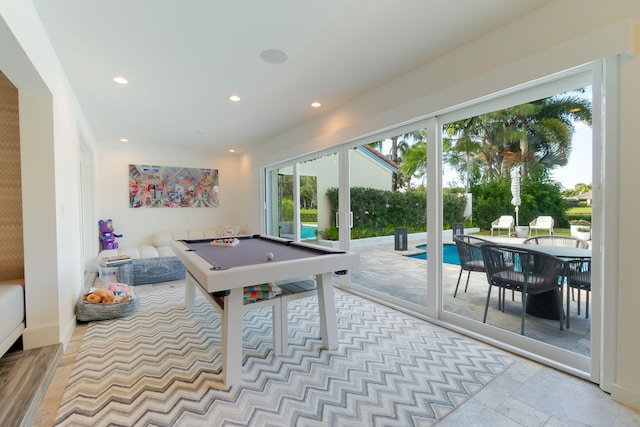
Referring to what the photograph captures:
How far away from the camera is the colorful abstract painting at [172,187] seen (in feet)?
19.8

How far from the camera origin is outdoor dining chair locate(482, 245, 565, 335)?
91.6 inches

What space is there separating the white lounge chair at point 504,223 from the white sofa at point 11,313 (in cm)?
384

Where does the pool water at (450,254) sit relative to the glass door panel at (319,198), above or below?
below

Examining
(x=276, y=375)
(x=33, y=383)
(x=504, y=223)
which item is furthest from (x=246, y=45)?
(x=33, y=383)

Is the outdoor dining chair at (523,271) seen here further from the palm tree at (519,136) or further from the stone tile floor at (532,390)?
the palm tree at (519,136)

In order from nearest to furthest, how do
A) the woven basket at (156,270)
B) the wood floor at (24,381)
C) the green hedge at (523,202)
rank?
the wood floor at (24,381), the green hedge at (523,202), the woven basket at (156,270)

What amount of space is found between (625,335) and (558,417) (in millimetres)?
653

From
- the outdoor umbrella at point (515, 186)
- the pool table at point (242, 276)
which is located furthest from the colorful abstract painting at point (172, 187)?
the outdoor umbrella at point (515, 186)

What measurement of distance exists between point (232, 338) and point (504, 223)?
96.0 inches

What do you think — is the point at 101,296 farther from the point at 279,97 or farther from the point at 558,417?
the point at 558,417

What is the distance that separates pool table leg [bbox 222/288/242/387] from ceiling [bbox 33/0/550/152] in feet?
6.51

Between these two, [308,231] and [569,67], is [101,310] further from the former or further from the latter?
[569,67]

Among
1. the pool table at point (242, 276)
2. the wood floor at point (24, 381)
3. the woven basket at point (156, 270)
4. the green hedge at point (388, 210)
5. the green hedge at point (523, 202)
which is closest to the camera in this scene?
the wood floor at point (24, 381)

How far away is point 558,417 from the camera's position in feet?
5.35
